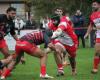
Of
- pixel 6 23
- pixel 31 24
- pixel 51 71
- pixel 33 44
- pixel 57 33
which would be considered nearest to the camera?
pixel 33 44

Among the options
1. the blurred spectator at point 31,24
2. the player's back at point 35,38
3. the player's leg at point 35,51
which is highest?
the player's back at point 35,38

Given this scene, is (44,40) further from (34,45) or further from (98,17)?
(98,17)

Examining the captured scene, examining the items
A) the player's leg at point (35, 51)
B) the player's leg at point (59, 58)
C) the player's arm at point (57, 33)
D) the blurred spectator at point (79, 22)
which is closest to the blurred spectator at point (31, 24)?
the blurred spectator at point (79, 22)

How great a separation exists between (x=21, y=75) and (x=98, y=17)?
2.66m

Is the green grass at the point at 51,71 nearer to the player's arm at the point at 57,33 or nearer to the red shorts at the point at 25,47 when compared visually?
the red shorts at the point at 25,47

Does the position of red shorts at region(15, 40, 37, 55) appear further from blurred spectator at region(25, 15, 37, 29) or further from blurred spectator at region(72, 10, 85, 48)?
blurred spectator at region(25, 15, 37, 29)

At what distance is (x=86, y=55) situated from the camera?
1981 cm

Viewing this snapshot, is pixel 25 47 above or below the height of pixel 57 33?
below

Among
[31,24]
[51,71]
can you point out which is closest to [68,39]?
[51,71]

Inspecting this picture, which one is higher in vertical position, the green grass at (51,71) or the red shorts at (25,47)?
the red shorts at (25,47)

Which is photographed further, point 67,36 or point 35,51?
point 67,36

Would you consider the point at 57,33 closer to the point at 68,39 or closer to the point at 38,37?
the point at 38,37

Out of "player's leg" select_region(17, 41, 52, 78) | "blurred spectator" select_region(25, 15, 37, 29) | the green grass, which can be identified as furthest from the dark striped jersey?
"blurred spectator" select_region(25, 15, 37, 29)

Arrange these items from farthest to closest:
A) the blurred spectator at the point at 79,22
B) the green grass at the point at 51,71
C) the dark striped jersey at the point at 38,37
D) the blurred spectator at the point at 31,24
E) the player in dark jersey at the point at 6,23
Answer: the blurred spectator at the point at 31,24 → the blurred spectator at the point at 79,22 → the green grass at the point at 51,71 → the player in dark jersey at the point at 6,23 → the dark striped jersey at the point at 38,37
